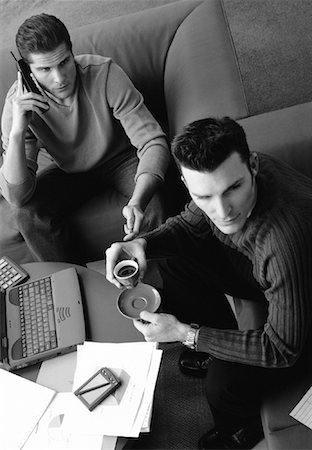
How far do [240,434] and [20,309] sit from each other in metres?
0.81

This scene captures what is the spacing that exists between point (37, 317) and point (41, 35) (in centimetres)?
97

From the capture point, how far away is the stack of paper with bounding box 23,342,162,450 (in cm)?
121

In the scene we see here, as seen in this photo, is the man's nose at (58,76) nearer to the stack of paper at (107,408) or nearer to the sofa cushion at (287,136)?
the sofa cushion at (287,136)

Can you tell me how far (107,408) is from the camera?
1.25 m

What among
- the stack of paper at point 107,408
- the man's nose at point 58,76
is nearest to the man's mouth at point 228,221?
the stack of paper at point 107,408

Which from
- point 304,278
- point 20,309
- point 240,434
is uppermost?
point 304,278

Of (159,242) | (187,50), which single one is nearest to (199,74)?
(187,50)

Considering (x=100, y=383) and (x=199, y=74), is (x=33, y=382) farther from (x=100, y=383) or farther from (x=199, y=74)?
(x=199, y=74)

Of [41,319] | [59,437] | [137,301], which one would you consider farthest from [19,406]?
[137,301]

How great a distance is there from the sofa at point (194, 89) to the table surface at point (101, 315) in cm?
43

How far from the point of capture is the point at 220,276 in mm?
1605

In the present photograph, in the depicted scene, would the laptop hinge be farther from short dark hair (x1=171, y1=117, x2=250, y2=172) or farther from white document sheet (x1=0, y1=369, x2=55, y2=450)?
short dark hair (x1=171, y1=117, x2=250, y2=172)

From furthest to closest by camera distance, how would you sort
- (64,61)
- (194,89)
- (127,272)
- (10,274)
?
(194,89) → (64,61) → (10,274) → (127,272)

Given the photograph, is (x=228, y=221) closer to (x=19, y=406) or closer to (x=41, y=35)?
(x=19, y=406)
